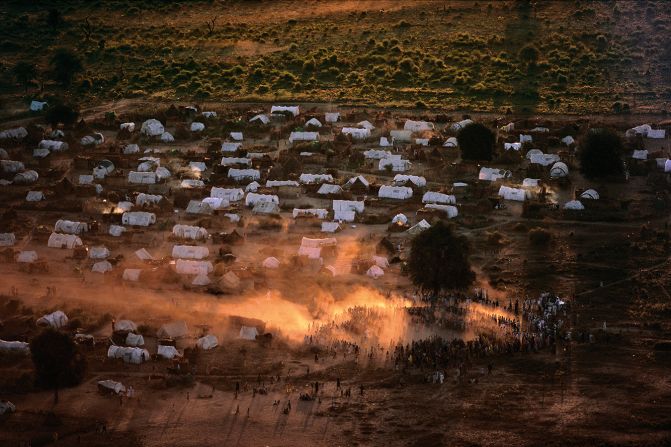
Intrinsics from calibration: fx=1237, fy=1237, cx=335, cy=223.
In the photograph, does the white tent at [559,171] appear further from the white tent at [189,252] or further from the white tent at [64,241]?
the white tent at [64,241]

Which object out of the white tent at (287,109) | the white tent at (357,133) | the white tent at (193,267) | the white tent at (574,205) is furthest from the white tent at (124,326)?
the white tent at (287,109)

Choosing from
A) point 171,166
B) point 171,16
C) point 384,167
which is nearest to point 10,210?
point 171,166

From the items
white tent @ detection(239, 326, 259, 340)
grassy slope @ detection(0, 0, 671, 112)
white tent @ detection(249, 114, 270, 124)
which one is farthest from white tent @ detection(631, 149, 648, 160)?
white tent @ detection(239, 326, 259, 340)

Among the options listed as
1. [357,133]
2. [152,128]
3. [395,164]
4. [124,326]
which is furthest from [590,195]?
[152,128]

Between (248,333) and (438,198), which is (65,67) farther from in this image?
(248,333)

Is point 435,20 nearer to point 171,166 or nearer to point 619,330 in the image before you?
point 171,166

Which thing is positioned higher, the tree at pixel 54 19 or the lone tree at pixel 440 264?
the tree at pixel 54 19
